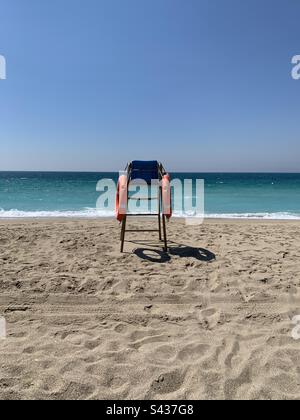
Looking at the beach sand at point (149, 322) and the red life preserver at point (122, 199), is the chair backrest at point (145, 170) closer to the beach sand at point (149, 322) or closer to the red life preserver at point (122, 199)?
the red life preserver at point (122, 199)

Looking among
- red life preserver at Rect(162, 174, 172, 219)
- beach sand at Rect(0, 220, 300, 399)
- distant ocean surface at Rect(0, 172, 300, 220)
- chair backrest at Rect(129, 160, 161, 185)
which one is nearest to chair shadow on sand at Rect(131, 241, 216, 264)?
beach sand at Rect(0, 220, 300, 399)

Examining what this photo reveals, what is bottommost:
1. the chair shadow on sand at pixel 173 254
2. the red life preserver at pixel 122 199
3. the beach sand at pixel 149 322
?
the beach sand at pixel 149 322

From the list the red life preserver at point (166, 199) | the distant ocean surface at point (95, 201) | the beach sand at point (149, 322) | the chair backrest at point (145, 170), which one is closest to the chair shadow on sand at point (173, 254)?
the beach sand at point (149, 322)

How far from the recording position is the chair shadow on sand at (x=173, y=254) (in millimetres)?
4520

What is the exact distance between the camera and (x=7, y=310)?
295 cm

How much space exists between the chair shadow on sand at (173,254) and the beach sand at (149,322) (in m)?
0.02

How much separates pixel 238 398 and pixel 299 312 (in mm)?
1410

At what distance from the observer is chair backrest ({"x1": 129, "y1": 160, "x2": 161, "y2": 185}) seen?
536cm

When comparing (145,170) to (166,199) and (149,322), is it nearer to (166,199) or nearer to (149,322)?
(166,199)

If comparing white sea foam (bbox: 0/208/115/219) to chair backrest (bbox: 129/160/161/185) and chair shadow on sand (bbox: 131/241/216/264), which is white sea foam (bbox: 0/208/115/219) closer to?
chair backrest (bbox: 129/160/161/185)

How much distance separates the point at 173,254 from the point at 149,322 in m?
2.08

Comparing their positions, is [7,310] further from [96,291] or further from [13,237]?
[13,237]

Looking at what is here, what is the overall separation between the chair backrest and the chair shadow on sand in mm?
1287
